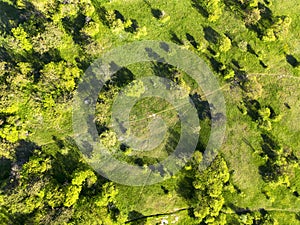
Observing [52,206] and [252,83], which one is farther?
[252,83]

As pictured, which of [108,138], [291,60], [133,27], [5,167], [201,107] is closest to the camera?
[108,138]

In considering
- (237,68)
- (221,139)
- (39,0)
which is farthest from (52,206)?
(237,68)

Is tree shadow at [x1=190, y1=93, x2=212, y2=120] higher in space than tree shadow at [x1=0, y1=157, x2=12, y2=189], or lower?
higher

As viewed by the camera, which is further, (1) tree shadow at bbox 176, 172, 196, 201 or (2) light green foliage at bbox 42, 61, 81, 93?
(1) tree shadow at bbox 176, 172, 196, 201

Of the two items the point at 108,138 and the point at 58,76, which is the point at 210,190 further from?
the point at 58,76

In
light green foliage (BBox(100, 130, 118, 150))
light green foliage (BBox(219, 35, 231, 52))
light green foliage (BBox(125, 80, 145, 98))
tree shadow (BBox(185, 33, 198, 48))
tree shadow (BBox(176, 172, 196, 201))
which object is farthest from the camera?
tree shadow (BBox(185, 33, 198, 48))

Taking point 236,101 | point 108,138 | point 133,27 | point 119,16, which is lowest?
point 108,138

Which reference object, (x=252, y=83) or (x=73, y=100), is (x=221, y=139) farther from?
(x=73, y=100)

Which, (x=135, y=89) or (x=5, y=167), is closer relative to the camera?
(x=5, y=167)

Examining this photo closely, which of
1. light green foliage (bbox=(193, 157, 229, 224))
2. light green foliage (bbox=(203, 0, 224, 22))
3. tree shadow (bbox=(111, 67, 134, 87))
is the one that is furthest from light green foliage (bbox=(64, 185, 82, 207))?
light green foliage (bbox=(203, 0, 224, 22))

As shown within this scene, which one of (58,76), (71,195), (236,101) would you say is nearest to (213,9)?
(236,101)

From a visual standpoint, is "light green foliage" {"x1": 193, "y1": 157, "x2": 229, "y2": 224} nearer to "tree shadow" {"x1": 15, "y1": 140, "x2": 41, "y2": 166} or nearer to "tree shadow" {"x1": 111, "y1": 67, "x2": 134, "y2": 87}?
"tree shadow" {"x1": 111, "y1": 67, "x2": 134, "y2": 87}
